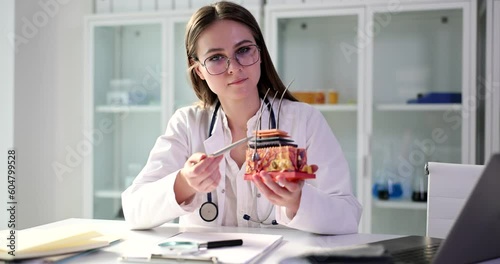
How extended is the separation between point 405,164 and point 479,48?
2.67 ft

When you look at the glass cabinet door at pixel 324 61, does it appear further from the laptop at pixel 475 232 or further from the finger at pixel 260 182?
the laptop at pixel 475 232

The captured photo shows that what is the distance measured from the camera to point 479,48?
306cm

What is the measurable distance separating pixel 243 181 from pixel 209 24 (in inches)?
20.8

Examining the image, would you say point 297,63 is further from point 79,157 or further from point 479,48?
point 79,157

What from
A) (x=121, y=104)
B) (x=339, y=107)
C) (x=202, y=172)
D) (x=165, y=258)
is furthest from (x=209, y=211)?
(x=121, y=104)

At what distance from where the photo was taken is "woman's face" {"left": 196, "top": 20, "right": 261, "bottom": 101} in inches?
65.1

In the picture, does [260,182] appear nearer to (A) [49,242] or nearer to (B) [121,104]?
(A) [49,242]

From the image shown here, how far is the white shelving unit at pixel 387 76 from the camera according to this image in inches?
119

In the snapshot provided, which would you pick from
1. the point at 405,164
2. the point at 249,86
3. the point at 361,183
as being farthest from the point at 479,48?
the point at 249,86

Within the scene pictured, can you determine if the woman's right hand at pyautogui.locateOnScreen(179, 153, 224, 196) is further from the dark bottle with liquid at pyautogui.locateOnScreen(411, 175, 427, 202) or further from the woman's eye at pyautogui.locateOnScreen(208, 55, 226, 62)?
the dark bottle with liquid at pyautogui.locateOnScreen(411, 175, 427, 202)

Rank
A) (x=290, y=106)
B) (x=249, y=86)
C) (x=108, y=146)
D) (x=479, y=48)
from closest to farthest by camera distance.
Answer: (x=249, y=86)
(x=290, y=106)
(x=479, y=48)
(x=108, y=146)

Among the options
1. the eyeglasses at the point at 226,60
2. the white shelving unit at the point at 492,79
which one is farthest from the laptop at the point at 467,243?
the white shelving unit at the point at 492,79

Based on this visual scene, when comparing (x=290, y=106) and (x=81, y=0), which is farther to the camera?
(x=81, y=0)

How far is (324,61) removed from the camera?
3383mm
